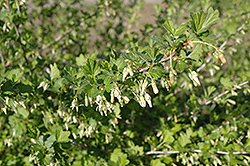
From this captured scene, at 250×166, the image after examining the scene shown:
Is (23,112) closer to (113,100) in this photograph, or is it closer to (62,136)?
(62,136)

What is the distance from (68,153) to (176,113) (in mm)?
1280

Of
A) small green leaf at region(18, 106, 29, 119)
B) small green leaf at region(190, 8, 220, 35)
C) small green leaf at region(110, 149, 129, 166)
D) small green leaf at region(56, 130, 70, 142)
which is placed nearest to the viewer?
small green leaf at region(190, 8, 220, 35)

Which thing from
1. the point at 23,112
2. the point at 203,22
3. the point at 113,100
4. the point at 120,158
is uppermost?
the point at 203,22

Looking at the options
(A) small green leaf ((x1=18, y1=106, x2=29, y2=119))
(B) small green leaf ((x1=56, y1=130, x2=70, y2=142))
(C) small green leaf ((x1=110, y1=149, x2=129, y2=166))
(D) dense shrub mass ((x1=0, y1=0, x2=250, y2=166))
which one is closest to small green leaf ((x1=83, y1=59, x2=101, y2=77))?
(D) dense shrub mass ((x1=0, y1=0, x2=250, y2=166))

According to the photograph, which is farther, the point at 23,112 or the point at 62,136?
the point at 23,112

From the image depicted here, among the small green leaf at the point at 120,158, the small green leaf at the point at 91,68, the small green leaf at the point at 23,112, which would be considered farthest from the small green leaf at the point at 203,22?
the small green leaf at the point at 23,112

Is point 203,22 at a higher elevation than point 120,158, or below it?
higher

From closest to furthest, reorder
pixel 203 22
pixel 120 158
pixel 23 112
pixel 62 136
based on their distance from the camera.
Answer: pixel 203 22
pixel 62 136
pixel 120 158
pixel 23 112

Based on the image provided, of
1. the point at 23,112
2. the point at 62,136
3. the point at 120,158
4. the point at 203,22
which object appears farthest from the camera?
the point at 23,112

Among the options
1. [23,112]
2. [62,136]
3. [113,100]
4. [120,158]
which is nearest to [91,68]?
[113,100]

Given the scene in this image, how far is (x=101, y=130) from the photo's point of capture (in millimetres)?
1944

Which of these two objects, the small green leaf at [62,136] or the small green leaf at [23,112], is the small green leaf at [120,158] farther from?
the small green leaf at [23,112]

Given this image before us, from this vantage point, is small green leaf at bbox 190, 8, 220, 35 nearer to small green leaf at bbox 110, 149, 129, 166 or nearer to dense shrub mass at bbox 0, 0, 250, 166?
dense shrub mass at bbox 0, 0, 250, 166

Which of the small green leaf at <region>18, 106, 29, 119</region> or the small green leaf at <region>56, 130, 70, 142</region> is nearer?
the small green leaf at <region>56, 130, 70, 142</region>
